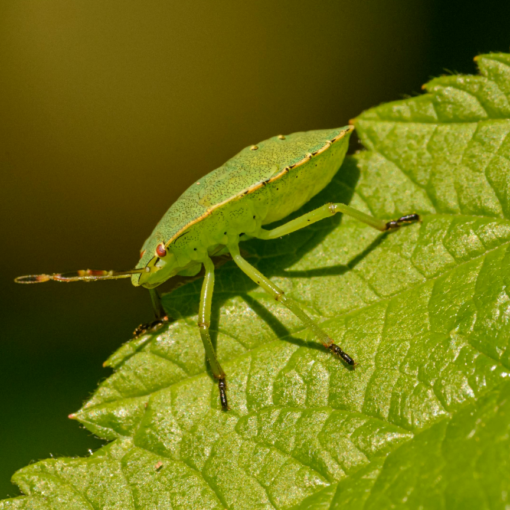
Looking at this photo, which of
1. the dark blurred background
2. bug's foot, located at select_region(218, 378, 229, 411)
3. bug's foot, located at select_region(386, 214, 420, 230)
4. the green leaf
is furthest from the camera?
the dark blurred background

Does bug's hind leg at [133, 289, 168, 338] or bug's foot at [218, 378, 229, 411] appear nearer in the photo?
bug's foot at [218, 378, 229, 411]

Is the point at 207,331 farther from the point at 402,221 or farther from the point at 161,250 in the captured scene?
the point at 402,221

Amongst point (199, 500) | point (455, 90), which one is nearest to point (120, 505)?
point (199, 500)

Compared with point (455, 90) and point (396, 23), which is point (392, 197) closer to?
point (455, 90)

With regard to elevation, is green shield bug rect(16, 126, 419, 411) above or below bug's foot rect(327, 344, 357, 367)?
above

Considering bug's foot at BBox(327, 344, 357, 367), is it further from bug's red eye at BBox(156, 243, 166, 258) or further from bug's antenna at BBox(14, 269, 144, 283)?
bug's antenna at BBox(14, 269, 144, 283)

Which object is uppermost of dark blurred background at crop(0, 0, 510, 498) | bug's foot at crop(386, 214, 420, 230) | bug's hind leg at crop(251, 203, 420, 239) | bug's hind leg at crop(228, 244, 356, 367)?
dark blurred background at crop(0, 0, 510, 498)

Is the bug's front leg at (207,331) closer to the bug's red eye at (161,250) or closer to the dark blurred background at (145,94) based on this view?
the bug's red eye at (161,250)

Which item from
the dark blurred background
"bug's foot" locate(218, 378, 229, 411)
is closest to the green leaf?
"bug's foot" locate(218, 378, 229, 411)
